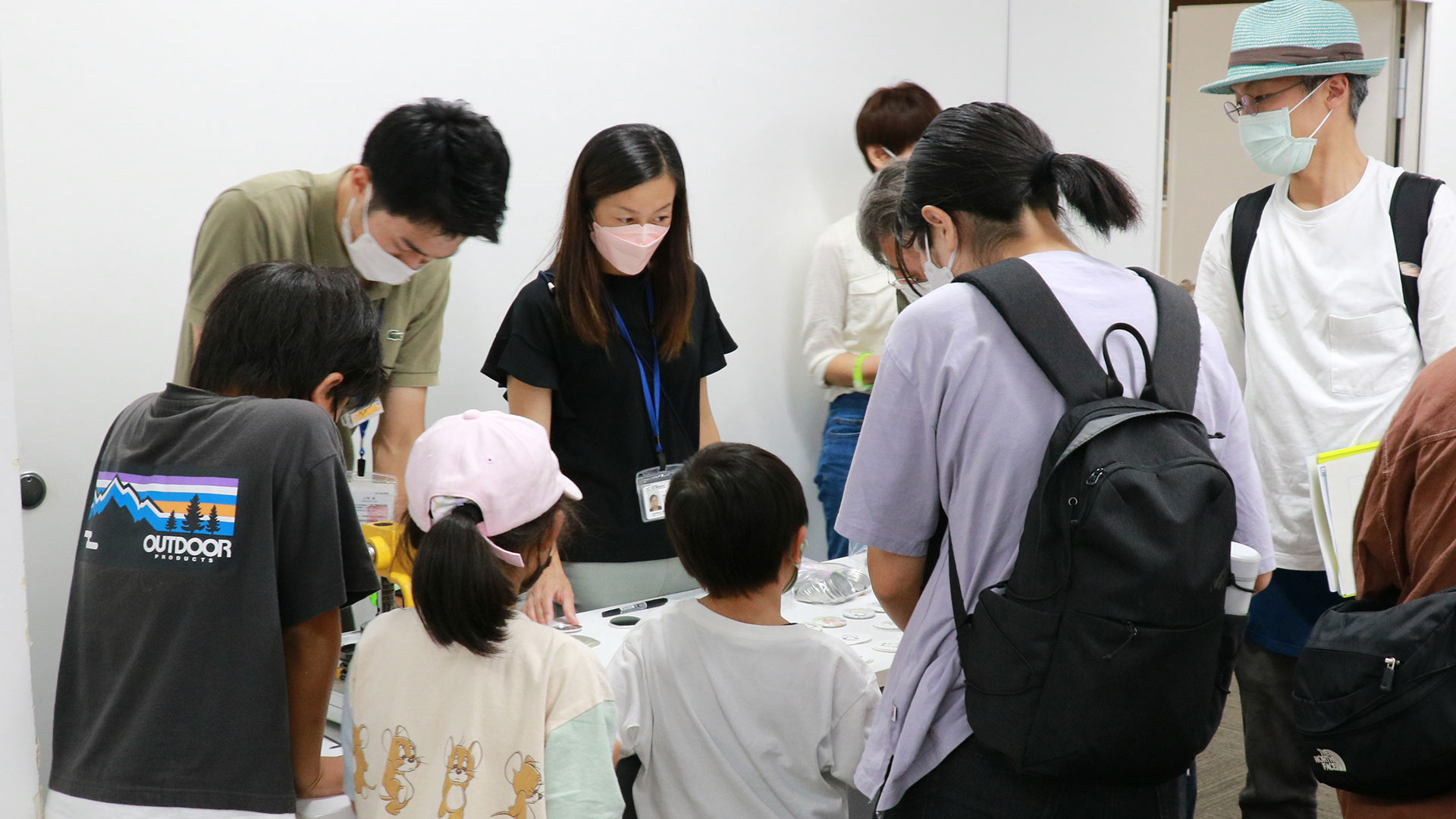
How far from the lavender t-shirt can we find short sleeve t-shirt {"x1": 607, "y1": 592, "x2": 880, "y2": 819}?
0.63 feet

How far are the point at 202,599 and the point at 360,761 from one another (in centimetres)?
26

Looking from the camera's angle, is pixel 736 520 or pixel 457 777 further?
pixel 736 520

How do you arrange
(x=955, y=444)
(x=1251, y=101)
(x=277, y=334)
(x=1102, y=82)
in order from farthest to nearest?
(x=1102, y=82) → (x=1251, y=101) → (x=277, y=334) → (x=955, y=444)

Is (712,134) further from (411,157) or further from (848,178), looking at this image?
(411,157)

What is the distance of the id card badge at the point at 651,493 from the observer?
2.16 m

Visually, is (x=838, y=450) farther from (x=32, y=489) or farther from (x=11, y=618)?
(x=11, y=618)

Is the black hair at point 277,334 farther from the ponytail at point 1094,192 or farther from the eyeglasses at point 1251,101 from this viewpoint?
the eyeglasses at point 1251,101

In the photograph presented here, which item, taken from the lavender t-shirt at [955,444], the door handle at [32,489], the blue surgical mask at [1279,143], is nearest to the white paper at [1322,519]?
the lavender t-shirt at [955,444]

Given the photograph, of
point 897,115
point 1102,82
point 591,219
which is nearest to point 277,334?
point 591,219

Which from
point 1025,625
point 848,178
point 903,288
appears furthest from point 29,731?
point 848,178

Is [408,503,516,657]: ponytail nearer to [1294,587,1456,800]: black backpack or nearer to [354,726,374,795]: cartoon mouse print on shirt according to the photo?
[354,726,374,795]: cartoon mouse print on shirt

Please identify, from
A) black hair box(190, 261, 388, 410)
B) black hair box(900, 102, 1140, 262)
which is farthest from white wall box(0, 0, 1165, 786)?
black hair box(900, 102, 1140, 262)

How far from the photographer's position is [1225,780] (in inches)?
118

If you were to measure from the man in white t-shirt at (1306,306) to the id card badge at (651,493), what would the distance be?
4.25 ft
